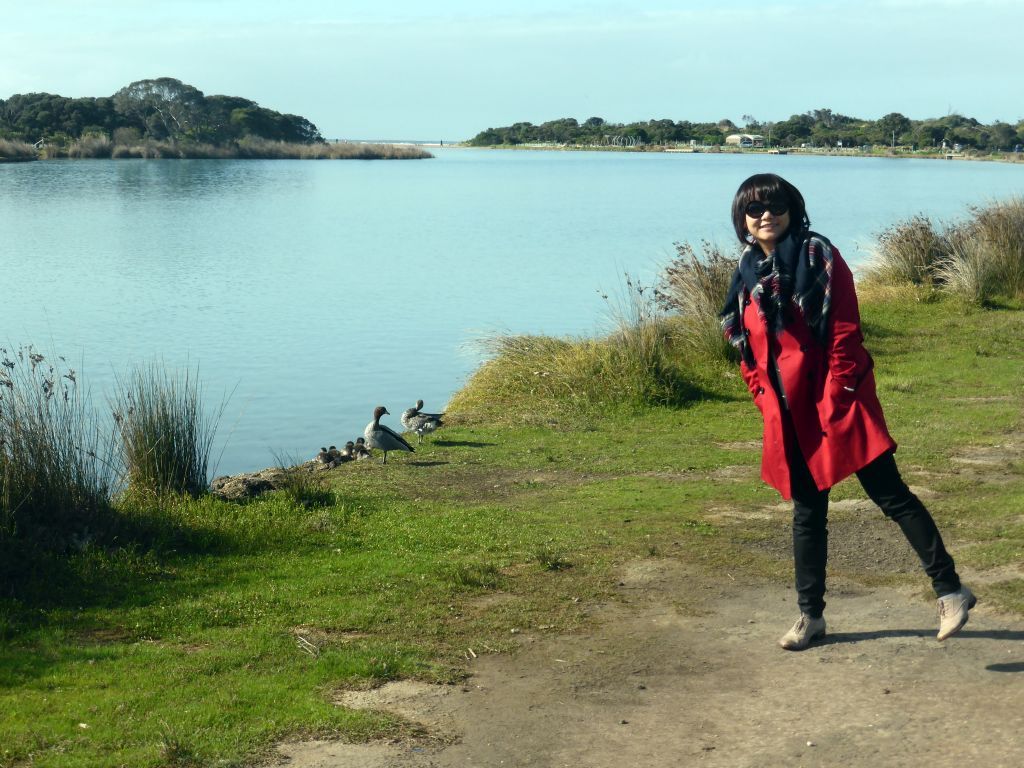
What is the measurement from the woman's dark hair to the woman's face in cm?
2

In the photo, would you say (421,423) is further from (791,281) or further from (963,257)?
(963,257)

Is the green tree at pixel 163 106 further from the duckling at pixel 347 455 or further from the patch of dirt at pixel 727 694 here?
the patch of dirt at pixel 727 694

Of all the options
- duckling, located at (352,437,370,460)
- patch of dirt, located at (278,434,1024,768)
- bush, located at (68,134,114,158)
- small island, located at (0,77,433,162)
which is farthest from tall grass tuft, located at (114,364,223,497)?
bush, located at (68,134,114,158)

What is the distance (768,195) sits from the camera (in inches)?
189

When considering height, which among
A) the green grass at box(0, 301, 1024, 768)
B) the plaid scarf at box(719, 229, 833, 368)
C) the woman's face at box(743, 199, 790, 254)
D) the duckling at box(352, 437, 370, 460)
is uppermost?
the woman's face at box(743, 199, 790, 254)

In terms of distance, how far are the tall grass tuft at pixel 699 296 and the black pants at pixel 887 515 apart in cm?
877

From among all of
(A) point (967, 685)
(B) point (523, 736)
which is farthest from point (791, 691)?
(B) point (523, 736)

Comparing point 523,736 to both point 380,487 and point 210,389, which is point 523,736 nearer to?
point 380,487

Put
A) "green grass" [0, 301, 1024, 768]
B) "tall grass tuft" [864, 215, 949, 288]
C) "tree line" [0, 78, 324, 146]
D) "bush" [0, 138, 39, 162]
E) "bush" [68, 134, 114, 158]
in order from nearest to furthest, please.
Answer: "green grass" [0, 301, 1024, 768], "tall grass tuft" [864, 215, 949, 288], "bush" [0, 138, 39, 162], "bush" [68, 134, 114, 158], "tree line" [0, 78, 324, 146]

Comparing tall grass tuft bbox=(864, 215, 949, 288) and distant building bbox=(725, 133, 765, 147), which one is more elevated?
distant building bbox=(725, 133, 765, 147)

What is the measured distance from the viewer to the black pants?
192 inches

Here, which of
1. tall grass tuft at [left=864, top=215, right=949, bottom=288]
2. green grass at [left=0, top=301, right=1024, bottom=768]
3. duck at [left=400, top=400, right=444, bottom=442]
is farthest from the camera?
tall grass tuft at [left=864, top=215, right=949, bottom=288]

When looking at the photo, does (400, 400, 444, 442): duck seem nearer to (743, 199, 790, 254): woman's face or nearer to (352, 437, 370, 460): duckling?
(352, 437, 370, 460): duckling

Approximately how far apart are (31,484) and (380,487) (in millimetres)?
2880
